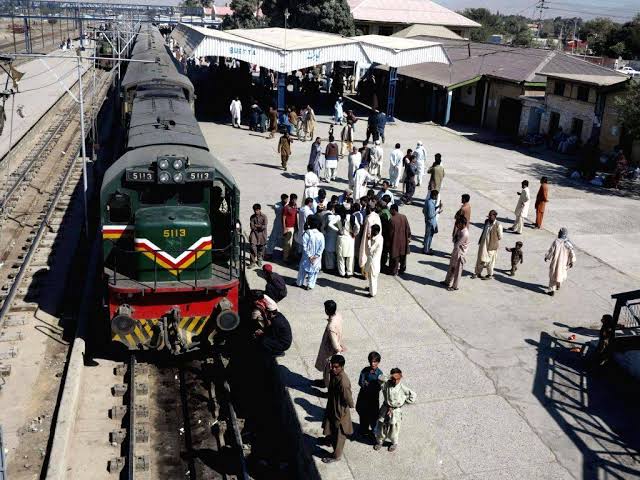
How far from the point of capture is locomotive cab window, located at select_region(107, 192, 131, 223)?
10.4m

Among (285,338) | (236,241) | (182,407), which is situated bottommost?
(182,407)

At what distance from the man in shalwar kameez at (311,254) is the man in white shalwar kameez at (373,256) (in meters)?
0.93

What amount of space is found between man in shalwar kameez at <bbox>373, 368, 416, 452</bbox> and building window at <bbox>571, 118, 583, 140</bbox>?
897 inches

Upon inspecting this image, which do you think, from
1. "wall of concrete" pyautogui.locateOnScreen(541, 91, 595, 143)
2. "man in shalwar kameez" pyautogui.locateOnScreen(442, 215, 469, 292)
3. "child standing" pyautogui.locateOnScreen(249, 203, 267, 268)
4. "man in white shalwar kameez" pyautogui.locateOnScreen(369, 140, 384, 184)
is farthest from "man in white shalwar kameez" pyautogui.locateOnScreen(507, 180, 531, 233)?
"wall of concrete" pyautogui.locateOnScreen(541, 91, 595, 143)

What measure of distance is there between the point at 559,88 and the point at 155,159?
75.6 feet

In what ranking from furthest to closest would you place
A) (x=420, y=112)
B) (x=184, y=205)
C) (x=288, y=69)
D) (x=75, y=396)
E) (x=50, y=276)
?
(x=420, y=112) < (x=288, y=69) < (x=50, y=276) < (x=184, y=205) < (x=75, y=396)

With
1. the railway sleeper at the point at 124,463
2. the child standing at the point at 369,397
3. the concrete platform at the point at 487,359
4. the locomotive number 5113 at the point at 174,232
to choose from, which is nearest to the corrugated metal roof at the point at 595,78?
the concrete platform at the point at 487,359

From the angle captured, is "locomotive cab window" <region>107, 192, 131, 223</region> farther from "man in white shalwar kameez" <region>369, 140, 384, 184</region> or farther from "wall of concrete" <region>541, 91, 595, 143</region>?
"wall of concrete" <region>541, 91, 595, 143</region>

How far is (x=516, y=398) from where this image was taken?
10.0 m

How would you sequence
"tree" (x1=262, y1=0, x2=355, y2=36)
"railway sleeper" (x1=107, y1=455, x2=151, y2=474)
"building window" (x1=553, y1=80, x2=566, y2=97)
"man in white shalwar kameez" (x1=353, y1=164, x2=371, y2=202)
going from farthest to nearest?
"tree" (x1=262, y1=0, x2=355, y2=36) < "building window" (x1=553, y1=80, x2=566, y2=97) < "man in white shalwar kameez" (x1=353, y1=164, x2=371, y2=202) < "railway sleeper" (x1=107, y1=455, x2=151, y2=474)

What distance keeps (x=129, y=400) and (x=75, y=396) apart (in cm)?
80

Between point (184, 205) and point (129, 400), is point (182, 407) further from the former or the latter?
point (184, 205)

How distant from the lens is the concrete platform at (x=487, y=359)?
8.58 m

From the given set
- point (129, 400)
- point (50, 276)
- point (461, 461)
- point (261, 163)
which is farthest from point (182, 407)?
point (261, 163)
